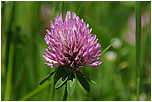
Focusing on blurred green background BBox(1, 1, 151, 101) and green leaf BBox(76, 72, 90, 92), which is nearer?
green leaf BBox(76, 72, 90, 92)

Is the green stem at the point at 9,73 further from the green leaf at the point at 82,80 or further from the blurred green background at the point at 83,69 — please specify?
the green leaf at the point at 82,80

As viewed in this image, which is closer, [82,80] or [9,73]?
[82,80]

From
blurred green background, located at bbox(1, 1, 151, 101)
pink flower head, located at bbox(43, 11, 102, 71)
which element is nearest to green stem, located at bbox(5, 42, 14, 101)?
blurred green background, located at bbox(1, 1, 151, 101)

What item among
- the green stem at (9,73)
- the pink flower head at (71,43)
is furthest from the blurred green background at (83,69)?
Answer: the pink flower head at (71,43)

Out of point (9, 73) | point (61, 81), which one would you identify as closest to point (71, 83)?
point (61, 81)

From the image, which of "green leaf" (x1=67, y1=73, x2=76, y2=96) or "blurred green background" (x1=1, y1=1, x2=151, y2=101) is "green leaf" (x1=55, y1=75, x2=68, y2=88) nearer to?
"green leaf" (x1=67, y1=73, x2=76, y2=96)

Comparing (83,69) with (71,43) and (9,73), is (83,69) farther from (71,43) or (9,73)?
(71,43)

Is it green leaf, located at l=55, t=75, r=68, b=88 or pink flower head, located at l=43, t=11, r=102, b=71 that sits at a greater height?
pink flower head, located at l=43, t=11, r=102, b=71
